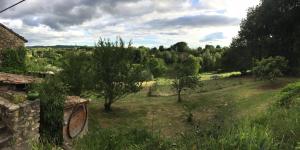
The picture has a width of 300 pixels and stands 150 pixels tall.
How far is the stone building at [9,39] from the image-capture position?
88.4 feet

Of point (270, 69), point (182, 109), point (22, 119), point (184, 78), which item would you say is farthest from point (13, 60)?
point (270, 69)

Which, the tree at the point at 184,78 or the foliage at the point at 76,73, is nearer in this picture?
the foliage at the point at 76,73

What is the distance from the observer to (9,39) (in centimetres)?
2769

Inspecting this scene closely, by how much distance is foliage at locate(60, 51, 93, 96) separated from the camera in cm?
2425

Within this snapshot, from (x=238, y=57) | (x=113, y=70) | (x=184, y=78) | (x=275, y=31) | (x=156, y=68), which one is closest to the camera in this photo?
Result: (x=113, y=70)

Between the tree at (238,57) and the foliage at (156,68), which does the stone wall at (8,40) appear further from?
the foliage at (156,68)

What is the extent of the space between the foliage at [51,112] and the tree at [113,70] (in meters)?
11.0

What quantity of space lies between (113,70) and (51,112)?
40.3ft

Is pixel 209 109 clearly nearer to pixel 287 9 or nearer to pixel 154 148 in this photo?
pixel 287 9

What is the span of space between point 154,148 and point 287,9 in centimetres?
3850

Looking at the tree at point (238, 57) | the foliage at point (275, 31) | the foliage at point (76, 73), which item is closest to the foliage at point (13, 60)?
the foliage at point (76, 73)

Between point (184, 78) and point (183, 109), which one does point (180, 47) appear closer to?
point (184, 78)

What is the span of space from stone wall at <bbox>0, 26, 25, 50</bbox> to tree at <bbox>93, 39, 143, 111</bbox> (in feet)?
22.4

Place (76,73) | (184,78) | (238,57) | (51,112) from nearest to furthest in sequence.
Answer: (51,112)
(76,73)
(184,78)
(238,57)
